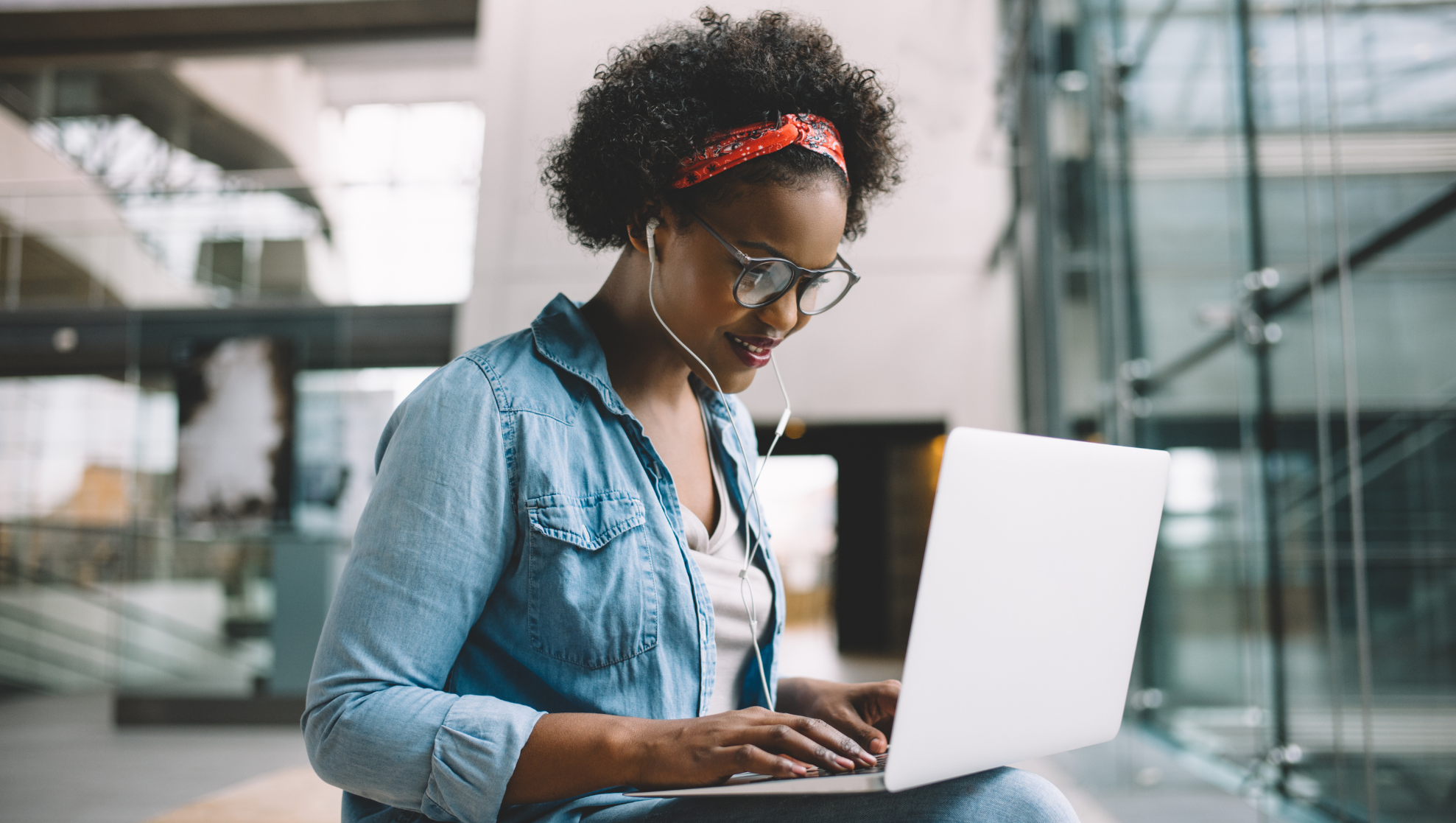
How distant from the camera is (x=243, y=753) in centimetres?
431

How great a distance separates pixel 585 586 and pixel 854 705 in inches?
13.1

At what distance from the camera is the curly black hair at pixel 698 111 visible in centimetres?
95

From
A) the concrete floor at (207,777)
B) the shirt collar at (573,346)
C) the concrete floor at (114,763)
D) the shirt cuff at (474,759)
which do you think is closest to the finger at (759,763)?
the shirt cuff at (474,759)

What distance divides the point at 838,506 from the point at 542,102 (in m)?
7.29

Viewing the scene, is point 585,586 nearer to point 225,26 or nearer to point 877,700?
point 877,700

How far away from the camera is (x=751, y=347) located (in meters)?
0.99

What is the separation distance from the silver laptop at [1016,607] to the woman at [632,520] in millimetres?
61

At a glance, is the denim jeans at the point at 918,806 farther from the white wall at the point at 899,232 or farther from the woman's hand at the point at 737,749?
the white wall at the point at 899,232

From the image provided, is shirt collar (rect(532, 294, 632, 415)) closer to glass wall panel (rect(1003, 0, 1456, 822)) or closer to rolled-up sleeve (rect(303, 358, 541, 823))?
rolled-up sleeve (rect(303, 358, 541, 823))

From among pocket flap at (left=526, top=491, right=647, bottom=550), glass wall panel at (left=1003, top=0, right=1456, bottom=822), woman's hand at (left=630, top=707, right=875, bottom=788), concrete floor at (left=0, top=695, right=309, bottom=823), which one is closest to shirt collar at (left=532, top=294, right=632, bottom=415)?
pocket flap at (left=526, top=491, right=647, bottom=550)

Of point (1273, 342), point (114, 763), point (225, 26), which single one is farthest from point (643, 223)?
point (225, 26)

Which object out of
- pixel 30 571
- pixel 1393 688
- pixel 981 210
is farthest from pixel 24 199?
pixel 1393 688

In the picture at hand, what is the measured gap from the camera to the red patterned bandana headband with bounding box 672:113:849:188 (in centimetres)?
92

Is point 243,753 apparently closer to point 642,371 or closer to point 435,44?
point 642,371
